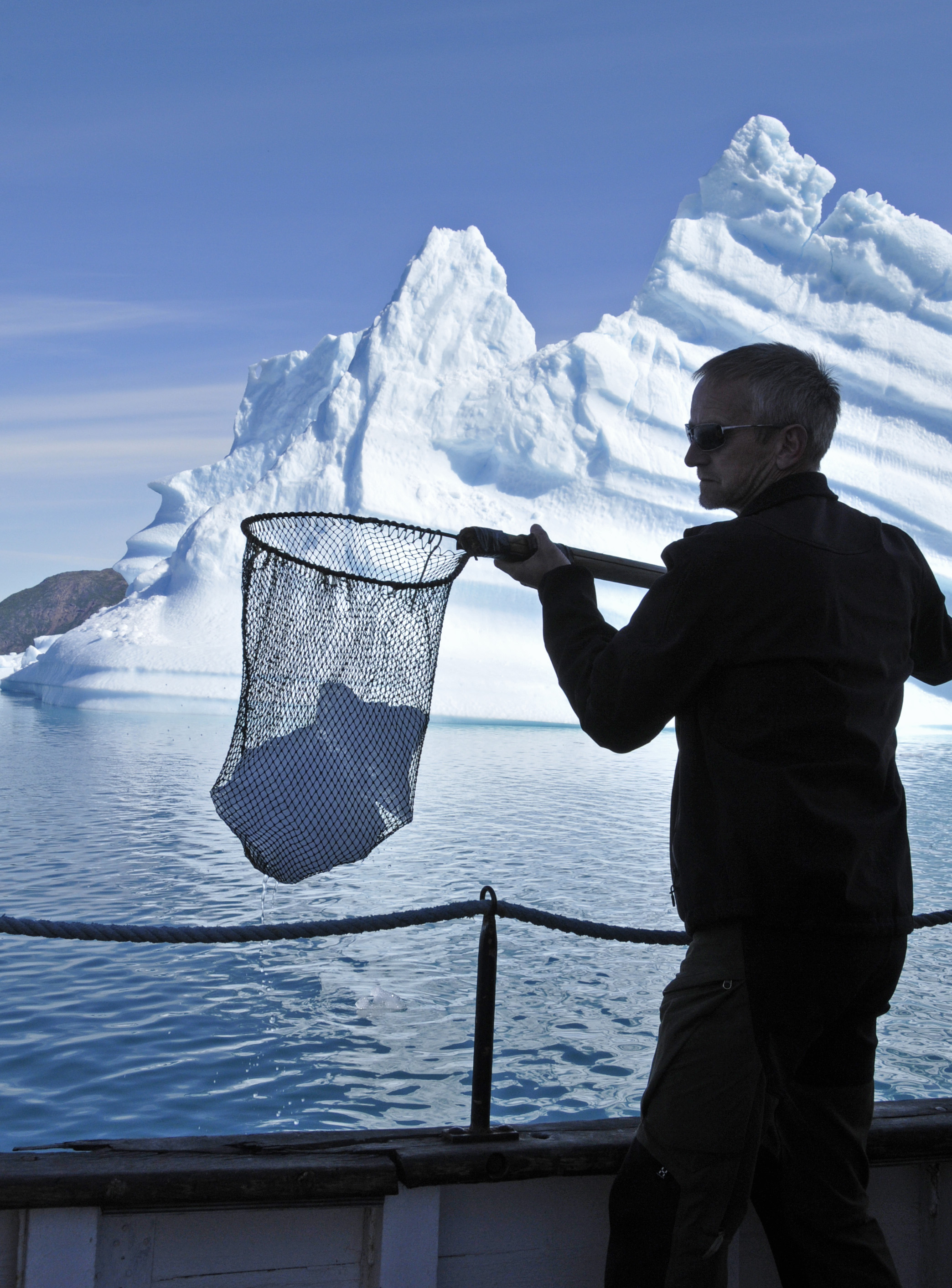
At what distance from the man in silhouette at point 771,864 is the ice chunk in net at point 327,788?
0.64 m

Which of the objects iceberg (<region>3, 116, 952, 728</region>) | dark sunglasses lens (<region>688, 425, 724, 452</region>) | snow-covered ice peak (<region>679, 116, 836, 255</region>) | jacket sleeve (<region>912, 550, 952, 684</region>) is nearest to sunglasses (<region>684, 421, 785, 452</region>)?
dark sunglasses lens (<region>688, 425, 724, 452</region>)

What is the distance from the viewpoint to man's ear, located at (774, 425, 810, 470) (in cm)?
102

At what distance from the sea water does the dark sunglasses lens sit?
296 centimetres

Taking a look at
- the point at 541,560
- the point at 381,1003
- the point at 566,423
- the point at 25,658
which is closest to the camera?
the point at 541,560

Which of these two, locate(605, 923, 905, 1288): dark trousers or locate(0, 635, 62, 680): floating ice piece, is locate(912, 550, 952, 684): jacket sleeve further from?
locate(0, 635, 62, 680): floating ice piece

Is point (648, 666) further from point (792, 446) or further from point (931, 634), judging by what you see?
point (931, 634)

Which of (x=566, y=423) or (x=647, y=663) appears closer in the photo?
(x=647, y=663)

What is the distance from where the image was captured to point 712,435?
1.04 m

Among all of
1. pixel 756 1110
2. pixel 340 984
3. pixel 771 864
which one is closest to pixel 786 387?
pixel 771 864

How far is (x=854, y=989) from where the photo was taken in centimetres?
92

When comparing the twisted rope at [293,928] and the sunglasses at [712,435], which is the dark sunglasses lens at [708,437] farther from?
the twisted rope at [293,928]

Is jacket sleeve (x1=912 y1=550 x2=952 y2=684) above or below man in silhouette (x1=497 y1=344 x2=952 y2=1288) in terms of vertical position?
above

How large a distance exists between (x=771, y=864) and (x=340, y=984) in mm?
4240

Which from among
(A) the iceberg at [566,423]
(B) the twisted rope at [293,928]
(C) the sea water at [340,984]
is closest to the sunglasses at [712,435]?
(B) the twisted rope at [293,928]
